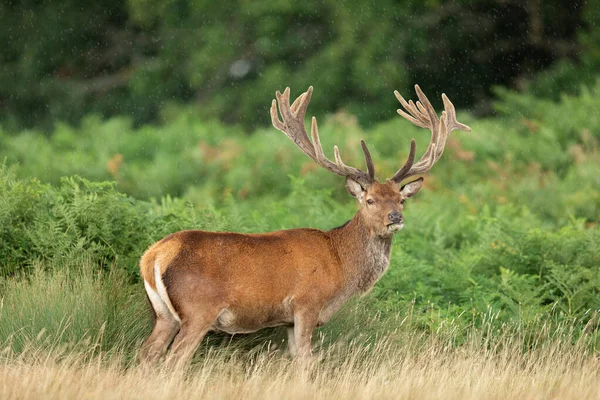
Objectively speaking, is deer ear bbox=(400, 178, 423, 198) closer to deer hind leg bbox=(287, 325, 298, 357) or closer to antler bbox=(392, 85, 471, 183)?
antler bbox=(392, 85, 471, 183)

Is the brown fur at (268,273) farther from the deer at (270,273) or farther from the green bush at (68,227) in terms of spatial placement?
the green bush at (68,227)

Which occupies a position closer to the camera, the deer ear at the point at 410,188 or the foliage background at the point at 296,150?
the deer ear at the point at 410,188

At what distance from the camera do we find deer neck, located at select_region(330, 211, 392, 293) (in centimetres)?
748

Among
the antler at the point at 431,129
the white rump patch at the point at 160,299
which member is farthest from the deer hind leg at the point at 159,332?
the antler at the point at 431,129

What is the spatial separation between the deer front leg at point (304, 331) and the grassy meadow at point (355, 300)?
0.11m

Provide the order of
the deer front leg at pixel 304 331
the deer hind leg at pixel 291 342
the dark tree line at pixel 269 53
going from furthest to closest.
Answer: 1. the dark tree line at pixel 269 53
2. the deer hind leg at pixel 291 342
3. the deer front leg at pixel 304 331

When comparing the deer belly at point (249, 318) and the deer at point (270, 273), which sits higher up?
the deer at point (270, 273)

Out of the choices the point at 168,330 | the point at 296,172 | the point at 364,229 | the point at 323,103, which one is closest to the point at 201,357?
the point at 168,330

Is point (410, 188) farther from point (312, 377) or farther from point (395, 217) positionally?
point (312, 377)

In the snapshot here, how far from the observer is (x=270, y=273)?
7.02 meters

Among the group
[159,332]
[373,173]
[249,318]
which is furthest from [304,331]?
[373,173]

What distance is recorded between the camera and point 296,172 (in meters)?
15.9

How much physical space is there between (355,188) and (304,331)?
1139 mm

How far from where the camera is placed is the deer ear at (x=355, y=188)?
7617mm
